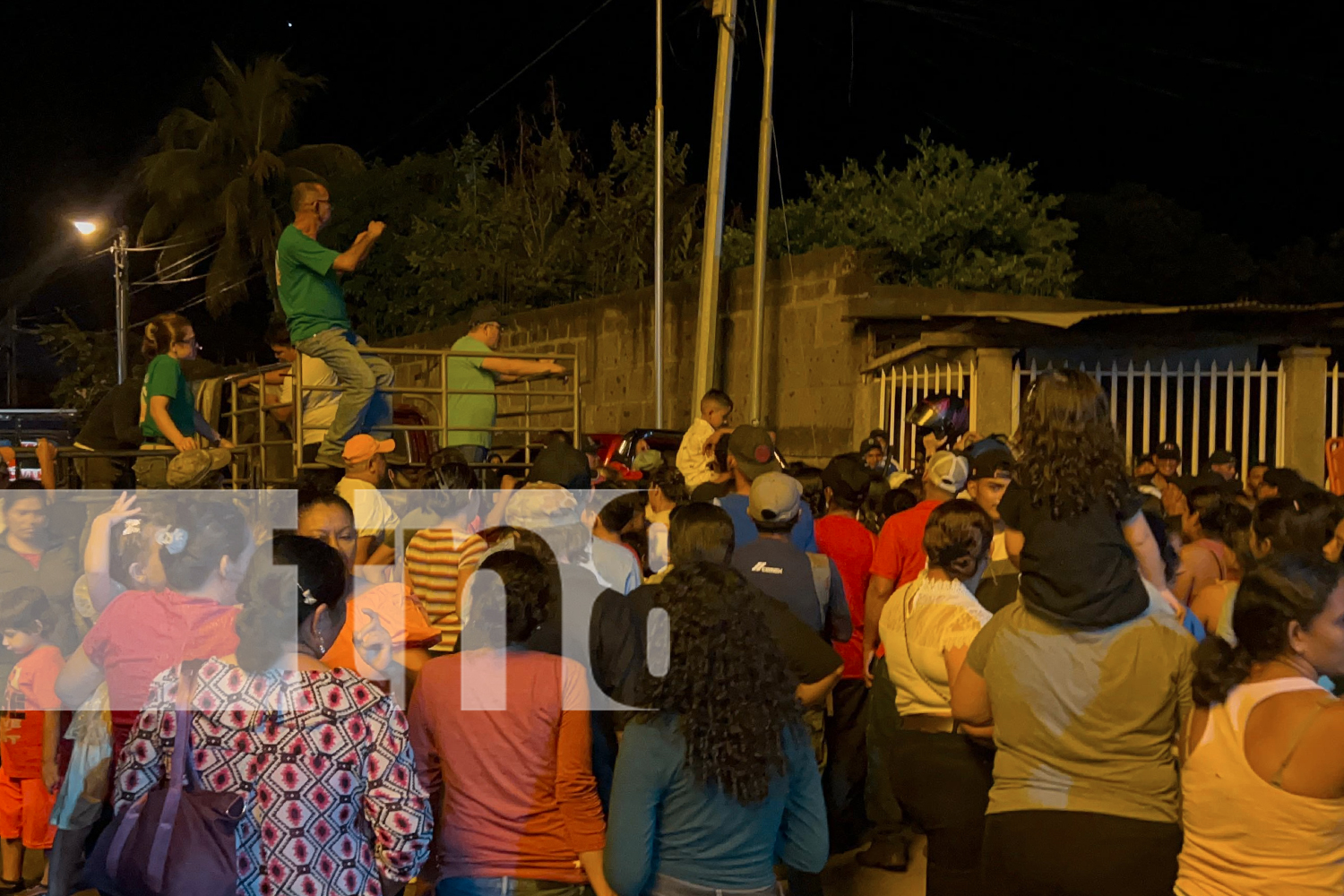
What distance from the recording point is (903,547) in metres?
5.80

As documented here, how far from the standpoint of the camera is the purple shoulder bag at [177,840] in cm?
295

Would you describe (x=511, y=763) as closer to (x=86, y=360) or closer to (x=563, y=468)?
(x=563, y=468)

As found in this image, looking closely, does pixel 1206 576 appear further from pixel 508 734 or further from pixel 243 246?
pixel 243 246

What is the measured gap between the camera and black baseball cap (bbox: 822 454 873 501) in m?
6.71

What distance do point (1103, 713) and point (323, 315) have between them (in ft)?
18.0

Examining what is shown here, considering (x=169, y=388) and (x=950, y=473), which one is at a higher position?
(x=169, y=388)

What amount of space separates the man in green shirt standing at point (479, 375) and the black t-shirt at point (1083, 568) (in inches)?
213

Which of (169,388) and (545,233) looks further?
(545,233)

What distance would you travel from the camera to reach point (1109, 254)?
31.5 m

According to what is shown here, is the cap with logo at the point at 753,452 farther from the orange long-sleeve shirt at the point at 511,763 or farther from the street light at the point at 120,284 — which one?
the street light at the point at 120,284

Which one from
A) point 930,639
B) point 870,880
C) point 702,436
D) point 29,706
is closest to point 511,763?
point 930,639

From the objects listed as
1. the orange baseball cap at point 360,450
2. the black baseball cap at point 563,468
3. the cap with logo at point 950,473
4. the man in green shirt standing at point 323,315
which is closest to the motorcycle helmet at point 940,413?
the cap with logo at point 950,473

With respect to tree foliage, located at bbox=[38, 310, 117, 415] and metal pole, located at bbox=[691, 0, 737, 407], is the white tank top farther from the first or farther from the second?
tree foliage, located at bbox=[38, 310, 117, 415]

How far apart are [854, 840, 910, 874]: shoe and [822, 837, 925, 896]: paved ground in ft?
0.08
